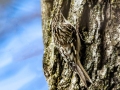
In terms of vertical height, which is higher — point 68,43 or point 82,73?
point 68,43

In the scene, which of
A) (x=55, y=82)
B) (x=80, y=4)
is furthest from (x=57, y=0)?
(x=55, y=82)

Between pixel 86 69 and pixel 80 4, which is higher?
pixel 80 4

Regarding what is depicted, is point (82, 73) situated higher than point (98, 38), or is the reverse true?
point (98, 38)

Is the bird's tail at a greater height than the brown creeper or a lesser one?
lesser

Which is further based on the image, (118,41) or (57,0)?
(57,0)

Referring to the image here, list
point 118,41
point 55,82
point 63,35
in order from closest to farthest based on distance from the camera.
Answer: point 118,41 → point 63,35 → point 55,82

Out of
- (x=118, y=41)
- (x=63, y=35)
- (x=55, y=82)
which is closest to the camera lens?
(x=118, y=41)

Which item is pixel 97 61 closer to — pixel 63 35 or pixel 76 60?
pixel 76 60

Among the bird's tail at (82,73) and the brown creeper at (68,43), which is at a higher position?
the brown creeper at (68,43)
